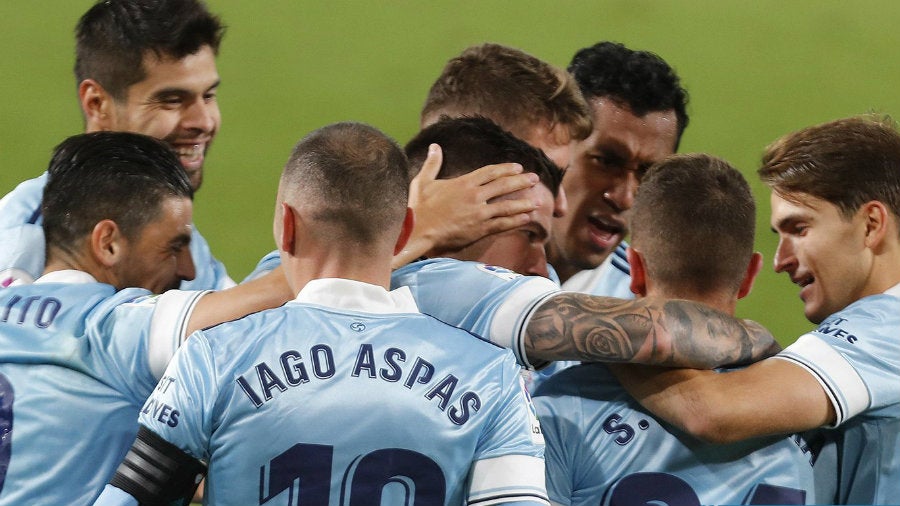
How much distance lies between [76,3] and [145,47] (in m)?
4.74

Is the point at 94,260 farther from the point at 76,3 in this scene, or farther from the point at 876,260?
the point at 76,3

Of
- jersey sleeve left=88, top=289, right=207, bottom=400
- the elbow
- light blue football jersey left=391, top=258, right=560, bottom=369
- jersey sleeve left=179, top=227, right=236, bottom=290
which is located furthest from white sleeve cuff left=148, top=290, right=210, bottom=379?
jersey sleeve left=179, top=227, right=236, bottom=290

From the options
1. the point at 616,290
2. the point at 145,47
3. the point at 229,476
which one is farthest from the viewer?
the point at 616,290

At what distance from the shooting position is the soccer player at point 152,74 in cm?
390

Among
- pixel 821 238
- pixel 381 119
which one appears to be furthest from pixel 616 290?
pixel 381 119

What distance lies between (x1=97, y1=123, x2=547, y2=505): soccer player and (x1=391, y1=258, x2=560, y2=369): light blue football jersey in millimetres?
223

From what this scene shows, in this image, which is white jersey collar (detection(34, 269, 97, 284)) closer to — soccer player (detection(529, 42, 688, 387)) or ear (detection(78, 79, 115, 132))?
ear (detection(78, 79, 115, 132))

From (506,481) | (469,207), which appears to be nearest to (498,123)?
(469,207)

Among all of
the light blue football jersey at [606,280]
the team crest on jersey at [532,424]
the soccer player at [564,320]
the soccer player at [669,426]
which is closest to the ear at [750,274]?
the soccer player at [669,426]

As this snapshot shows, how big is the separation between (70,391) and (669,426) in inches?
48.2

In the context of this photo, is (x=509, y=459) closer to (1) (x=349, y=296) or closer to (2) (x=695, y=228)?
(1) (x=349, y=296)

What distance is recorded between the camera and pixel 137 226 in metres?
2.74

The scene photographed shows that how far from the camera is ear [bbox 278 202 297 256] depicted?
90.0 inches

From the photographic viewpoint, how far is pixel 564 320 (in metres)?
2.45
